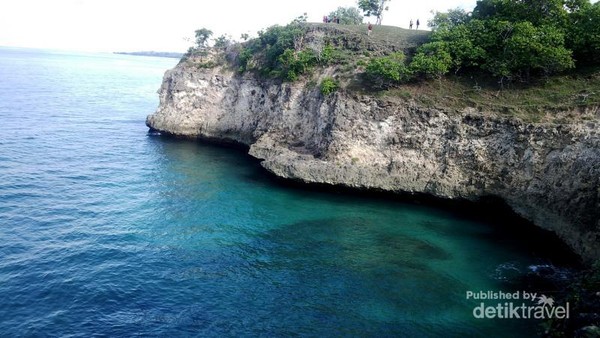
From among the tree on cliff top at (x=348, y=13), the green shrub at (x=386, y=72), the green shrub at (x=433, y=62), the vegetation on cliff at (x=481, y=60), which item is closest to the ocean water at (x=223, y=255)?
the vegetation on cliff at (x=481, y=60)

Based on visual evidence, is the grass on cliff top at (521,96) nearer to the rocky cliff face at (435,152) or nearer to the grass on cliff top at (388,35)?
the rocky cliff face at (435,152)

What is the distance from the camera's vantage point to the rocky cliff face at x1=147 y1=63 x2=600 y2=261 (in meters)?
29.6

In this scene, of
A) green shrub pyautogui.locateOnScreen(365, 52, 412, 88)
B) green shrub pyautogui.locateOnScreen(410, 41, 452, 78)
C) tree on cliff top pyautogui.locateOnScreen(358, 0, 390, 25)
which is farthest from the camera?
tree on cliff top pyautogui.locateOnScreen(358, 0, 390, 25)

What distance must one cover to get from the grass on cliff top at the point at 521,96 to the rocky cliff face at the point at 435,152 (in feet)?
3.51

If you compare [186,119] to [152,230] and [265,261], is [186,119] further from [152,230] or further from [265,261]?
[265,261]

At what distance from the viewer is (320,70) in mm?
45906

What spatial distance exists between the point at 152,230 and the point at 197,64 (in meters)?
34.5

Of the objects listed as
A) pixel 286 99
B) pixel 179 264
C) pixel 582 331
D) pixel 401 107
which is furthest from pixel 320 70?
pixel 582 331

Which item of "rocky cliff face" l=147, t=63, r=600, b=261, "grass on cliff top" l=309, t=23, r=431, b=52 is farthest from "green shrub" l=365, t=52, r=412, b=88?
"grass on cliff top" l=309, t=23, r=431, b=52

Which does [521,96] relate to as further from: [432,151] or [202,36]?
[202,36]

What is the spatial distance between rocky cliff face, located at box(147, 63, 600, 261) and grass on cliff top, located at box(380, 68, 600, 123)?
107 centimetres

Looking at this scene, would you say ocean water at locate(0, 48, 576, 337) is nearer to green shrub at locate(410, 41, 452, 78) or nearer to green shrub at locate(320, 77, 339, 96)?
green shrub at locate(320, 77, 339, 96)

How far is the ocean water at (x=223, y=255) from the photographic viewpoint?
21.0 meters

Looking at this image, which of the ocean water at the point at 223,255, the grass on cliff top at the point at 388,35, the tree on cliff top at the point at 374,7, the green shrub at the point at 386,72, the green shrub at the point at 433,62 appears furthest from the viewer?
the tree on cliff top at the point at 374,7
